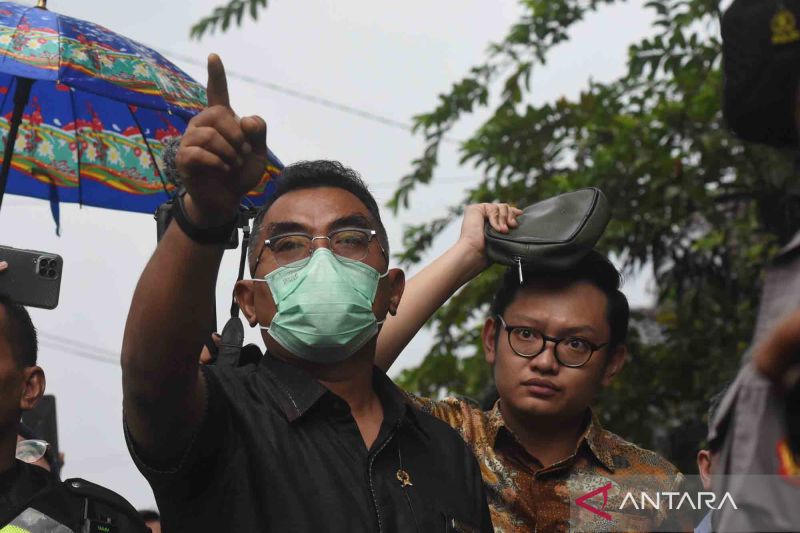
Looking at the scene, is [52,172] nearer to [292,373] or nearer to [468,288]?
[292,373]

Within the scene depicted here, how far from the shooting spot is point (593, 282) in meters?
3.80

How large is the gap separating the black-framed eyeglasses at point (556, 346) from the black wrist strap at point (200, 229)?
5.48 feet

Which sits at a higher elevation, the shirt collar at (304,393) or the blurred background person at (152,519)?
the shirt collar at (304,393)

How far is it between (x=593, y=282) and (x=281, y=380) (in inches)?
55.5

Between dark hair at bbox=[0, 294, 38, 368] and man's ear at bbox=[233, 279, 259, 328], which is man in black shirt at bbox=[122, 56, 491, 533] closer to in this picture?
man's ear at bbox=[233, 279, 259, 328]

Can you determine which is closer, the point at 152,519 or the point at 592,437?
the point at 592,437

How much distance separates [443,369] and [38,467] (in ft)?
14.5

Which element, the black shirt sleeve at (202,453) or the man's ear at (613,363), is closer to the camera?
the black shirt sleeve at (202,453)

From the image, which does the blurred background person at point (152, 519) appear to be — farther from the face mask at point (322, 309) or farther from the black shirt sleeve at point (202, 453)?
the black shirt sleeve at point (202, 453)

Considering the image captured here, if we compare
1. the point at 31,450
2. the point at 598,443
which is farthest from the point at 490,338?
the point at 31,450

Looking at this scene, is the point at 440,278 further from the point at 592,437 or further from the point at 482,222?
the point at 592,437

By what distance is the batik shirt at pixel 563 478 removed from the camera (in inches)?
137

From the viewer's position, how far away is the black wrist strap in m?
2.10

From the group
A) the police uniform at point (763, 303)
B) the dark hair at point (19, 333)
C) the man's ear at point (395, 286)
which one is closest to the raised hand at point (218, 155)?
the police uniform at point (763, 303)
